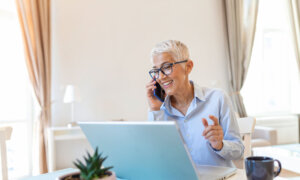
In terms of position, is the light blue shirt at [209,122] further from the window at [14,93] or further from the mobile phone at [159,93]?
the window at [14,93]

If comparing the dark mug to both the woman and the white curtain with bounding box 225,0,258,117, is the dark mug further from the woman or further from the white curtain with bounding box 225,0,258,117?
the white curtain with bounding box 225,0,258,117

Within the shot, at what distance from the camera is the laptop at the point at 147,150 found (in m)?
0.79

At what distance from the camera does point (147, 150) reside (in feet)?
2.85

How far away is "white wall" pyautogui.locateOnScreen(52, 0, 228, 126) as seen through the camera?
404 centimetres

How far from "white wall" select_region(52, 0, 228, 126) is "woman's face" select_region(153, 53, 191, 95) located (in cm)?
279

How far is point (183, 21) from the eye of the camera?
4945 mm

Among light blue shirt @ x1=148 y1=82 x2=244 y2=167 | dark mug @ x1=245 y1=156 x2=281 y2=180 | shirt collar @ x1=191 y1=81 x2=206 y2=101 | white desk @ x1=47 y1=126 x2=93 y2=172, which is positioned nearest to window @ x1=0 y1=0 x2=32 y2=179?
white desk @ x1=47 y1=126 x2=93 y2=172

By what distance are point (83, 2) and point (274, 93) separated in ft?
12.9

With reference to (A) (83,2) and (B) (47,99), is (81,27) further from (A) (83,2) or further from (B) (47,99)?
(B) (47,99)

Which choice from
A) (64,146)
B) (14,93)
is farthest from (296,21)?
(14,93)

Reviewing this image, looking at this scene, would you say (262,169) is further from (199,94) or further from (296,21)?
(296,21)

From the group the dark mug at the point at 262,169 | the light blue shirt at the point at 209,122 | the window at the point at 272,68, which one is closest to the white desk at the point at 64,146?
the light blue shirt at the point at 209,122

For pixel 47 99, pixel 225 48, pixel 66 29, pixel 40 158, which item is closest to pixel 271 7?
pixel 225 48

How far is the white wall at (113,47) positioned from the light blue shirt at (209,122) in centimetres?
272
